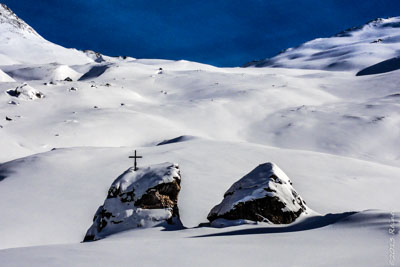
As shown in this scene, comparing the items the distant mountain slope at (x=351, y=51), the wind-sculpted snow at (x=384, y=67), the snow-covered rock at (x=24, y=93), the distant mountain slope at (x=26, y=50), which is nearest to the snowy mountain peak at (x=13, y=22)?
the distant mountain slope at (x=26, y=50)

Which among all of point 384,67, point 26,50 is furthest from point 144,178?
point 26,50

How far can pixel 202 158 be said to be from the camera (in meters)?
16.4

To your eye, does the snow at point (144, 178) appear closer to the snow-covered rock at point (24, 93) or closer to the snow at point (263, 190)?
the snow at point (263, 190)

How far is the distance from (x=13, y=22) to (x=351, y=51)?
437 feet

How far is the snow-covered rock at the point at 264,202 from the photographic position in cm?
803

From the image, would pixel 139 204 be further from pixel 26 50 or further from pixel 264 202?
pixel 26 50

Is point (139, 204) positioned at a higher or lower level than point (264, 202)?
higher

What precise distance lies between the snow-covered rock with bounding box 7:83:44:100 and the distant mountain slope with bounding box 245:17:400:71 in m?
60.3

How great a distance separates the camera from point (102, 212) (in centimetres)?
890

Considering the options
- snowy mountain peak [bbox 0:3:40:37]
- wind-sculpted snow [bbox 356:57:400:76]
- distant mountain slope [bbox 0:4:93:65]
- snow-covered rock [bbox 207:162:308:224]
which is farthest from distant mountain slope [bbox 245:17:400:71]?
snowy mountain peak [bbox 0:3:40:37]

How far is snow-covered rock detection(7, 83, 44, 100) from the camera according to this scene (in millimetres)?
32531

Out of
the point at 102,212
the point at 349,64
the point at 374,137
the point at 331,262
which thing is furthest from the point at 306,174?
the point at 349,64

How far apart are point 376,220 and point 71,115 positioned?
2734 centimetres

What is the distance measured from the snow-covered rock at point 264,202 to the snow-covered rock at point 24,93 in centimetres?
2999
